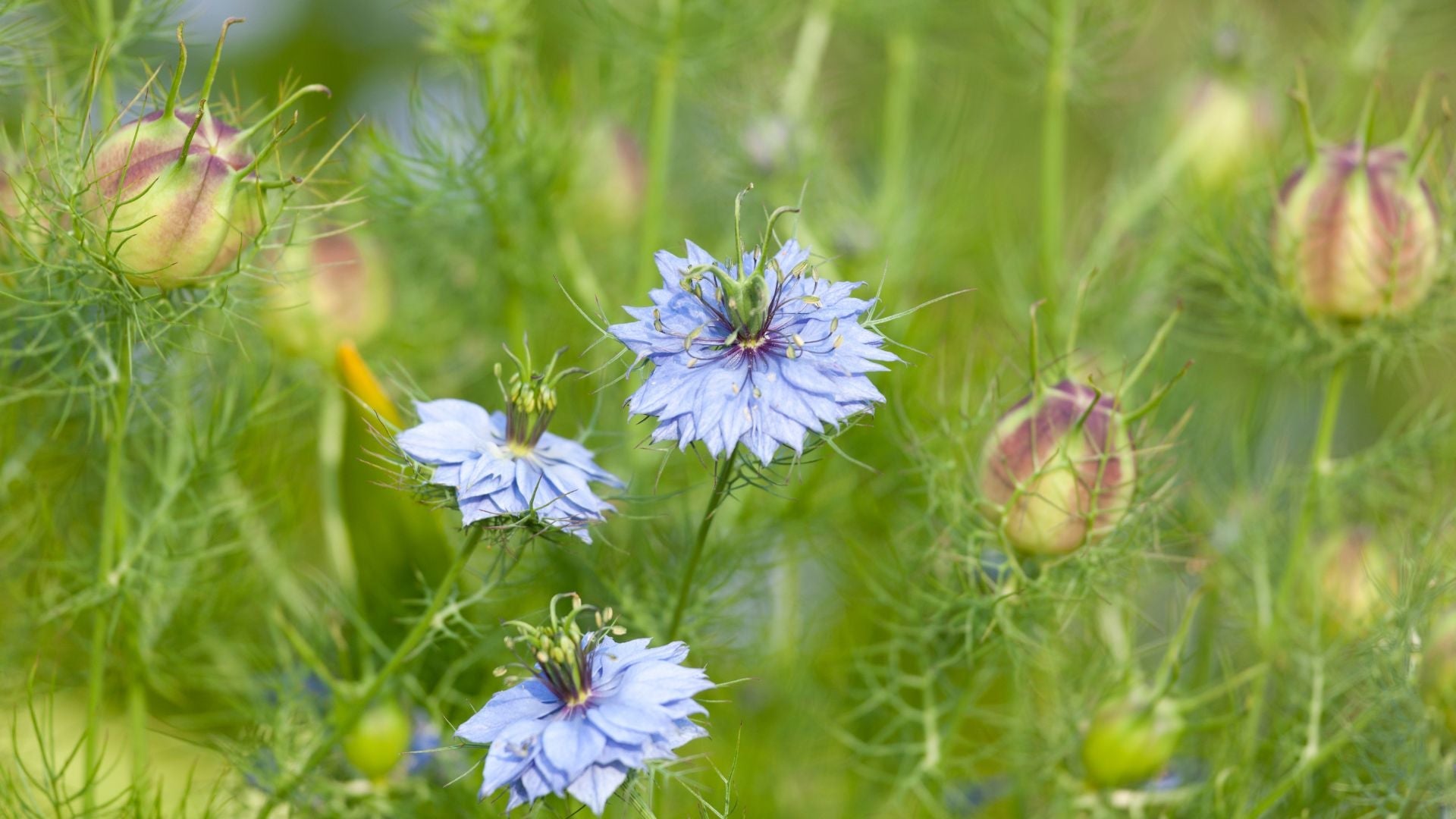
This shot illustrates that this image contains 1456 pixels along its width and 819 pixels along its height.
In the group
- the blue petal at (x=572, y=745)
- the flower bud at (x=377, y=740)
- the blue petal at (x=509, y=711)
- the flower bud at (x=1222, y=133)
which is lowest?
the blue petal at (x=572, y=745)

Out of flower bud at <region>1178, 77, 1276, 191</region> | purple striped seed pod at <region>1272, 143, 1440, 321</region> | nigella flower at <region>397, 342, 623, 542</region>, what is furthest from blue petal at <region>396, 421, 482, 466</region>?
flower bud at <region>1178, 77, 1276, 191</region>

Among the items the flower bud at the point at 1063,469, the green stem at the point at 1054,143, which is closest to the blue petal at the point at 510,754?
the flower bud at the point at 1063,469

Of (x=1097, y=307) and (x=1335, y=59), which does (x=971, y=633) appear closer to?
(x=1097, y=307)

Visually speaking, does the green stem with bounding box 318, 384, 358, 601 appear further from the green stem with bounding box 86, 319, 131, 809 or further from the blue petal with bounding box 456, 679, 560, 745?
the blue petal with bounding box 456, 679, 560, 745

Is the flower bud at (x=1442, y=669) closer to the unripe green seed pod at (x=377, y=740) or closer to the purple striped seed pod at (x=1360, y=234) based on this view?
the purple striped seed pod at (x=1360, y=234)

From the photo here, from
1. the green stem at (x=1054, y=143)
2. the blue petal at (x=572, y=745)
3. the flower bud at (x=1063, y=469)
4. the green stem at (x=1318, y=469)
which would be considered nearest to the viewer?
the blue petal at (x=572, y=745)

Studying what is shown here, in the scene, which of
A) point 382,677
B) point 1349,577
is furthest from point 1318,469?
point 382,677
